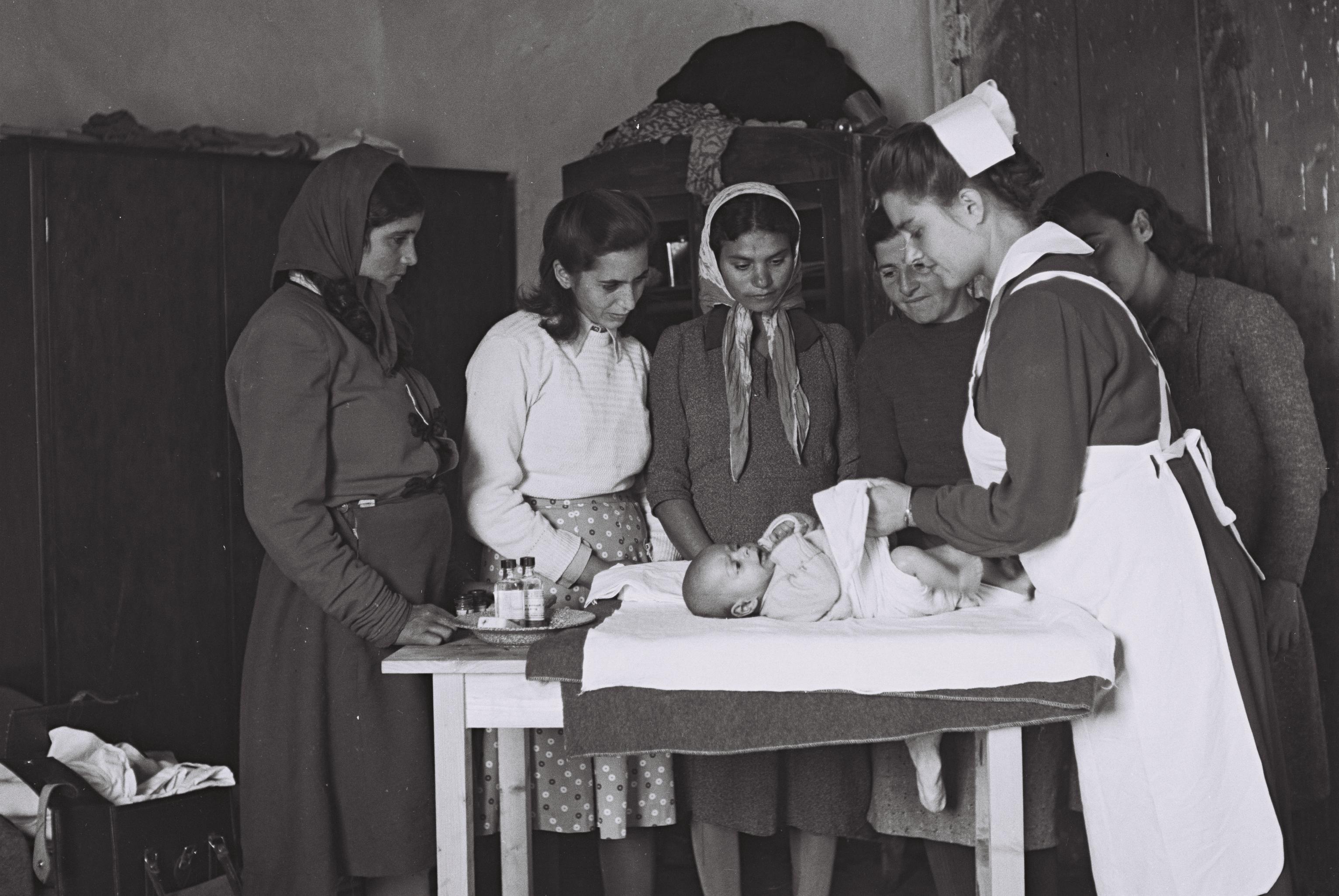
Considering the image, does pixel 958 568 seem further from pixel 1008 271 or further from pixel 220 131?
pixel 220 131

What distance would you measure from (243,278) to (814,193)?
6.32ft

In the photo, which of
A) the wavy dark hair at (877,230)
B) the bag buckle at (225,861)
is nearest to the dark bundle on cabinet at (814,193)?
the wavy dark hair at (877,230)

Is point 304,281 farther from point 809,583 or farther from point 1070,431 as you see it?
point 1070,431

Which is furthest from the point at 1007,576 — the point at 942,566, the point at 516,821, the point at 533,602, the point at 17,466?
the point at 17,466

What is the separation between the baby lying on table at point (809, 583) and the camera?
2188mm

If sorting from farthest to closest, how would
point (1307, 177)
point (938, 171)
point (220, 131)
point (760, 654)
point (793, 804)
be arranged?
point (220, 131) → point (1307, 177) → point (793, 804) → point (938, 171) → point (760, 654)

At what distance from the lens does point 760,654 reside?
6.40 feet

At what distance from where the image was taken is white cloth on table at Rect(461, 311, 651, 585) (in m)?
2.70

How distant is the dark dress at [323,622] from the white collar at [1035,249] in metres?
1.22

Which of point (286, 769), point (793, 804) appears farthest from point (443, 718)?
point (793, 804)

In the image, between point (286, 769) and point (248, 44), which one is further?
point (248, 44)

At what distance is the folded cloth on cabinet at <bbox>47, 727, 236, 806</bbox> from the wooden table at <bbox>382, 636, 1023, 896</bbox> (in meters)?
1.05

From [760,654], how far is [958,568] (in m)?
0.47

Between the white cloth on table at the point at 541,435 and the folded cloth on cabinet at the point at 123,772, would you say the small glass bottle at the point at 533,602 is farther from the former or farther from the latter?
the folded cloth on cabinet at the point at 123,772
